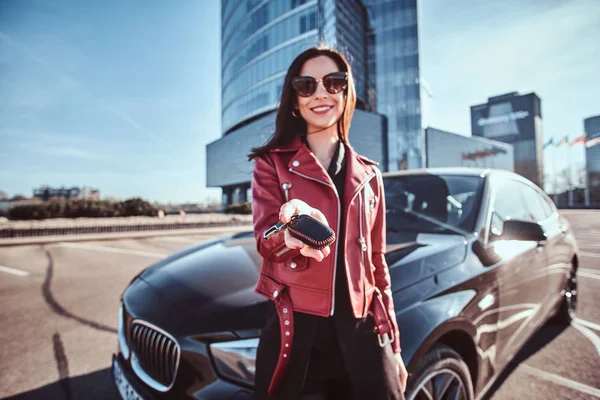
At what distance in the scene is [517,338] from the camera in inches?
86.1

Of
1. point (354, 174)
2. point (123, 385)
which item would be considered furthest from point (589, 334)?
point (123, 385)

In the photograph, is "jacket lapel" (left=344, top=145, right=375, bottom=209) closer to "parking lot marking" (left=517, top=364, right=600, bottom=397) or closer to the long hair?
the long hair

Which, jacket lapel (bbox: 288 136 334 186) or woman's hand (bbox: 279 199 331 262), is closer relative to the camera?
woman's hand (bbox: 279 199 331 262)

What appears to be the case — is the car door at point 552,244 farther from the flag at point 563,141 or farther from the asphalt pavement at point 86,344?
the flag at point 563,141

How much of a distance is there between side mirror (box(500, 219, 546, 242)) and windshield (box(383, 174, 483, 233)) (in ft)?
0.69

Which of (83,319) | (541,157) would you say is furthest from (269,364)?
(541,157)

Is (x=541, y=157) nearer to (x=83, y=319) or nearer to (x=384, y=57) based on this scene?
(x=384, y=57)

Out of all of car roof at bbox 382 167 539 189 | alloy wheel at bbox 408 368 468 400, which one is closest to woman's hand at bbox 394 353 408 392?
alloy wheel at bbox 408 368 468 400

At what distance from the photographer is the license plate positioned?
4.89 ft

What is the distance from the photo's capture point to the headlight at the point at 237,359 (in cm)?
124

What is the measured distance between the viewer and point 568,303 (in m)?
3.37

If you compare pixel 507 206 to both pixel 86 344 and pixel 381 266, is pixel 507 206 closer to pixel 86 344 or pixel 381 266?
pixel 381 266

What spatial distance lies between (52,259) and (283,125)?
8.18 metres

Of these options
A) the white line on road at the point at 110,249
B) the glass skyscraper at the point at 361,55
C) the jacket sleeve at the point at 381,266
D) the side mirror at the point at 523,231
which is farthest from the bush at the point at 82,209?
the jacket sleeve at the point at 381,266
